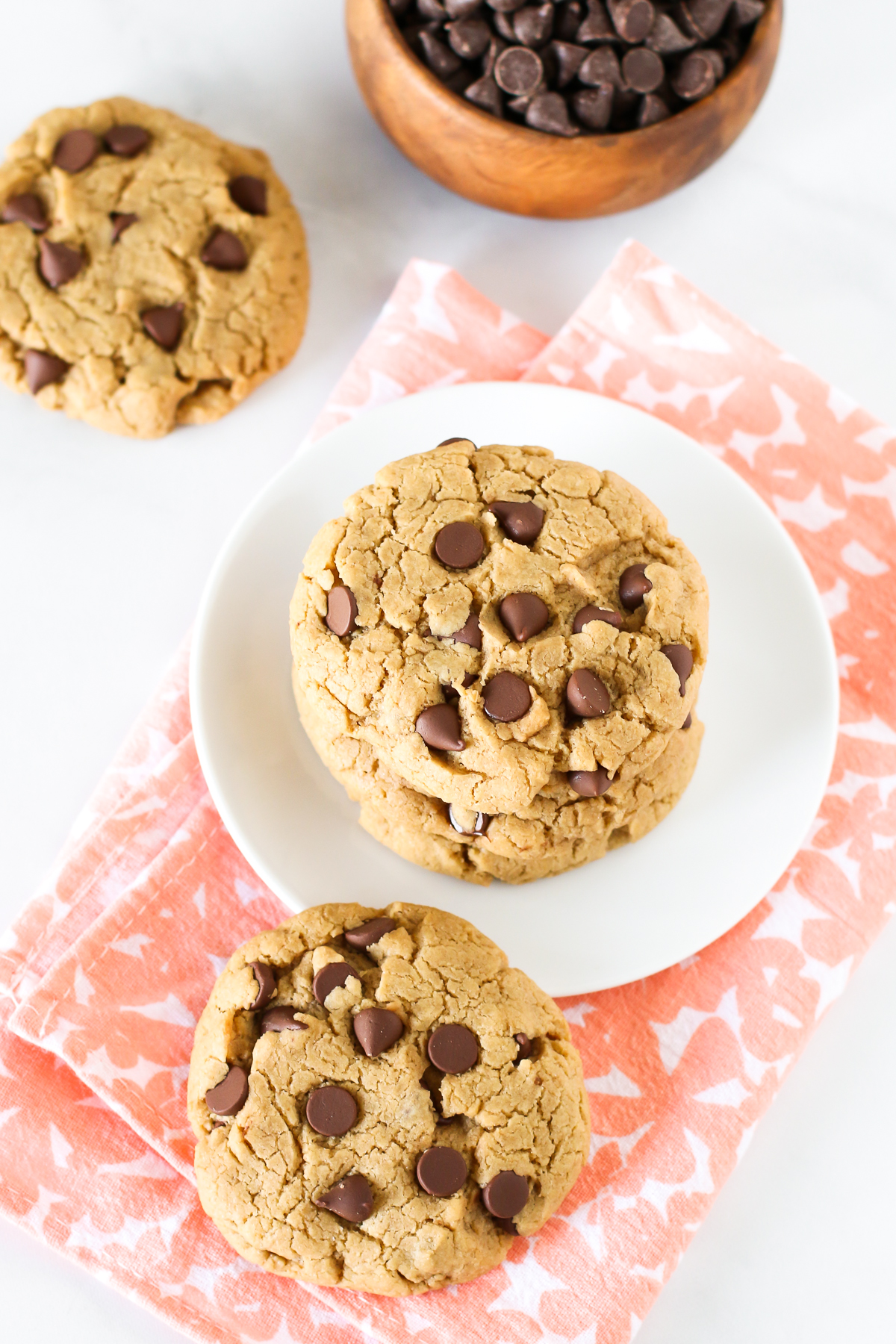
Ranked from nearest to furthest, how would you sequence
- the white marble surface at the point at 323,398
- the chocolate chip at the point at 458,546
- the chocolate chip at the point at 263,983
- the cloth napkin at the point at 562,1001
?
the chocolate chip at the point at 458,546 → the chocolate chip at the point at 263,983 → the cloth napkin at the point at 562,1001 → the white marble surface at the point at 323,398

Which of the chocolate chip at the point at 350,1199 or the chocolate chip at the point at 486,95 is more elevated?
the chocolate chip at the point at 486,95

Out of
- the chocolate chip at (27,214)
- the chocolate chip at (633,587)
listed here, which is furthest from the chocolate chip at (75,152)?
the chocolate chip at (633,587)

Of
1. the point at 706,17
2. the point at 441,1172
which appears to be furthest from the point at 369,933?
the point at 706,17

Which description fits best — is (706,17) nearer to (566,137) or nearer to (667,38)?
(667,38)

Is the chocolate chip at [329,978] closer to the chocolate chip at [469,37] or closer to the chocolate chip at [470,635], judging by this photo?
the chocolate chip at [470,635]

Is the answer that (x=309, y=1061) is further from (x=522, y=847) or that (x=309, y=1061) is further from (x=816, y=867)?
(x=816, y=867)

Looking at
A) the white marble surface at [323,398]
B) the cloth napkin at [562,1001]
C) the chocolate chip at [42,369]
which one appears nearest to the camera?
the cloth napkin at [562,1001]

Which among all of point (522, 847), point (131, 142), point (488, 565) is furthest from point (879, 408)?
point (131, 142)
